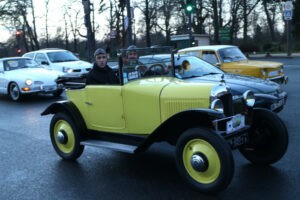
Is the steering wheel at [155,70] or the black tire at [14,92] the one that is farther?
the black tire at [14,92]

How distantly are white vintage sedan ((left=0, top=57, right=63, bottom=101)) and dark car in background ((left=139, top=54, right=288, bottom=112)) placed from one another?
6073mm

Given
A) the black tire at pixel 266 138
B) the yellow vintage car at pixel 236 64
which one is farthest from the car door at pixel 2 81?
the black tire at pixel 266 138

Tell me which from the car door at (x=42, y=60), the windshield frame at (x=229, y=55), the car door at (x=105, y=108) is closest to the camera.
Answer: the car door at (x=105, y=108)

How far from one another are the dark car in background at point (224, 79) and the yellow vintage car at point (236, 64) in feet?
6.24

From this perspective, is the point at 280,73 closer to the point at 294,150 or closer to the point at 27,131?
the point at 294,150

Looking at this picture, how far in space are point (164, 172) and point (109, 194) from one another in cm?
96

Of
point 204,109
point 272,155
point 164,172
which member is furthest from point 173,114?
point 272,155

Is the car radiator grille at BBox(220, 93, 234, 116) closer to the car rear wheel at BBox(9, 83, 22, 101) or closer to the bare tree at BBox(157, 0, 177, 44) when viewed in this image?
the car rear wheel at BBox(9, 83, 22, 101)

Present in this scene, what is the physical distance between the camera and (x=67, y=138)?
6.25 meters

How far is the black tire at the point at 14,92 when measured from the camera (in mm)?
13968

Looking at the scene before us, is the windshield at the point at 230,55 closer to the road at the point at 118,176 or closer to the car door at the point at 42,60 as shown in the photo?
the road at the point at 118,176

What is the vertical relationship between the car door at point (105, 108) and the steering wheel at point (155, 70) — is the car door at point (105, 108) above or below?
below

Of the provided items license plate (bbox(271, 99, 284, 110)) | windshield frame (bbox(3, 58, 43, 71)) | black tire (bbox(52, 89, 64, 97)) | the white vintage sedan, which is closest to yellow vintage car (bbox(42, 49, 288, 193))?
license plate (bbox(271, 99, 284, 110))

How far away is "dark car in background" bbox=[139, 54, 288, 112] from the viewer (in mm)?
5875
